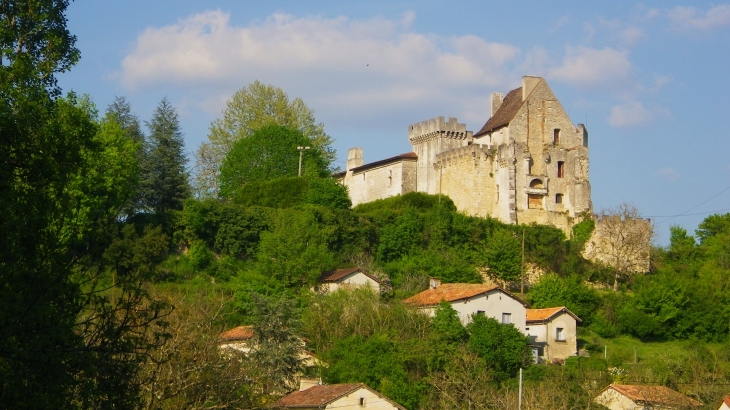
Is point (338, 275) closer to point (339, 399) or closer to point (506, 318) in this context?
point (506, 318)

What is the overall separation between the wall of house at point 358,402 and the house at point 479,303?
1132 centimetres

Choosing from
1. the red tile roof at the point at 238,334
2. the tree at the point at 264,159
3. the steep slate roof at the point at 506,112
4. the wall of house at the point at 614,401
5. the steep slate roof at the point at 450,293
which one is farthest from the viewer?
the tree at the point at 264,159

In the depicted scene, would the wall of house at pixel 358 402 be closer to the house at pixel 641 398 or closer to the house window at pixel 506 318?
the house at pixel 641 398

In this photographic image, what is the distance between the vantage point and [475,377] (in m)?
42.0

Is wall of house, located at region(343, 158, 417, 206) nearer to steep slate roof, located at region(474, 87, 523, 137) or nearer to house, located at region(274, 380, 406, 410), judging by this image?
steep slate roof, located at region(474, 87, 523, 137)

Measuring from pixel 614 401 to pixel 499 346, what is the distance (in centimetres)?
577

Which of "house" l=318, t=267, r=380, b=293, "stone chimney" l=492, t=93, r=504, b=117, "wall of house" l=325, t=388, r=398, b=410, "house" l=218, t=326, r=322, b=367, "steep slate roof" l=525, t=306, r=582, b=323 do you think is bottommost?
"wall of house" l=325, t=388, r=398, b=410

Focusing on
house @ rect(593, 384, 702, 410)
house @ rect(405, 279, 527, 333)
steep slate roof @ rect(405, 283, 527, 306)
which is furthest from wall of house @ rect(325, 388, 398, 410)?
steep slate roof @ rect(405, 283, 527, 306)

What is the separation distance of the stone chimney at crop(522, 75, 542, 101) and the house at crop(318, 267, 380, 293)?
1776 centimetres

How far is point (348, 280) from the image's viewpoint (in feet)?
168

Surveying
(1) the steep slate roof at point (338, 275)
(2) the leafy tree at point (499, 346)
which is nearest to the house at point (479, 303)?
(2) the leafy tree at point (499, 346)

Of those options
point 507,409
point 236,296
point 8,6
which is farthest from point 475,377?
point 8,6

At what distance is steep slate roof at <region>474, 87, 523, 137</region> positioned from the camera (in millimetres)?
63744

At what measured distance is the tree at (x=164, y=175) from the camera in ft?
197
